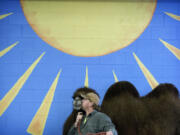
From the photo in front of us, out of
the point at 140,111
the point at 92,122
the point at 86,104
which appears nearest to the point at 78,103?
the point at 86,104

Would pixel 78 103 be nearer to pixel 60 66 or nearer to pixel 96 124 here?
pixel 96 124

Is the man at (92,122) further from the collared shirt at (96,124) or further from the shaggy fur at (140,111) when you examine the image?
the shaggy fur at (140,111)

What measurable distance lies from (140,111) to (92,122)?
0.78 meters

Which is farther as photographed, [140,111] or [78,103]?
[140,111]

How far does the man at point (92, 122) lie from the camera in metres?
2.09

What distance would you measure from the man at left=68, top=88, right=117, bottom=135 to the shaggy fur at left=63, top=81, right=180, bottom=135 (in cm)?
36

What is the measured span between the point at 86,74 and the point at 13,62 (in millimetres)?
949

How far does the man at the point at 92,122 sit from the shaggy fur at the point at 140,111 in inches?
14.0

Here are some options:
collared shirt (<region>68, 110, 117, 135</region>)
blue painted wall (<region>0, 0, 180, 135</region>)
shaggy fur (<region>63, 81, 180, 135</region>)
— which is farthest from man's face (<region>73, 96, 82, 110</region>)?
blue painted wall (<region>0, 0, 180, 135</region>)

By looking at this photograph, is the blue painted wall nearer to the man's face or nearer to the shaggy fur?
the shaggy fur

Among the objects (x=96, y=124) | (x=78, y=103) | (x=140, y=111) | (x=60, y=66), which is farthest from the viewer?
(x=60, y=66)

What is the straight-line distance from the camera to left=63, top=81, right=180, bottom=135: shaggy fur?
8.67 ft

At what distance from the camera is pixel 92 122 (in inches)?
84.2

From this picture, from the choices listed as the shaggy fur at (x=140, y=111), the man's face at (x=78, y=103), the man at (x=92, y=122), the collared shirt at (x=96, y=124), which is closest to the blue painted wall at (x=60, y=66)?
the shaggy fur at (x=140, y=111)
